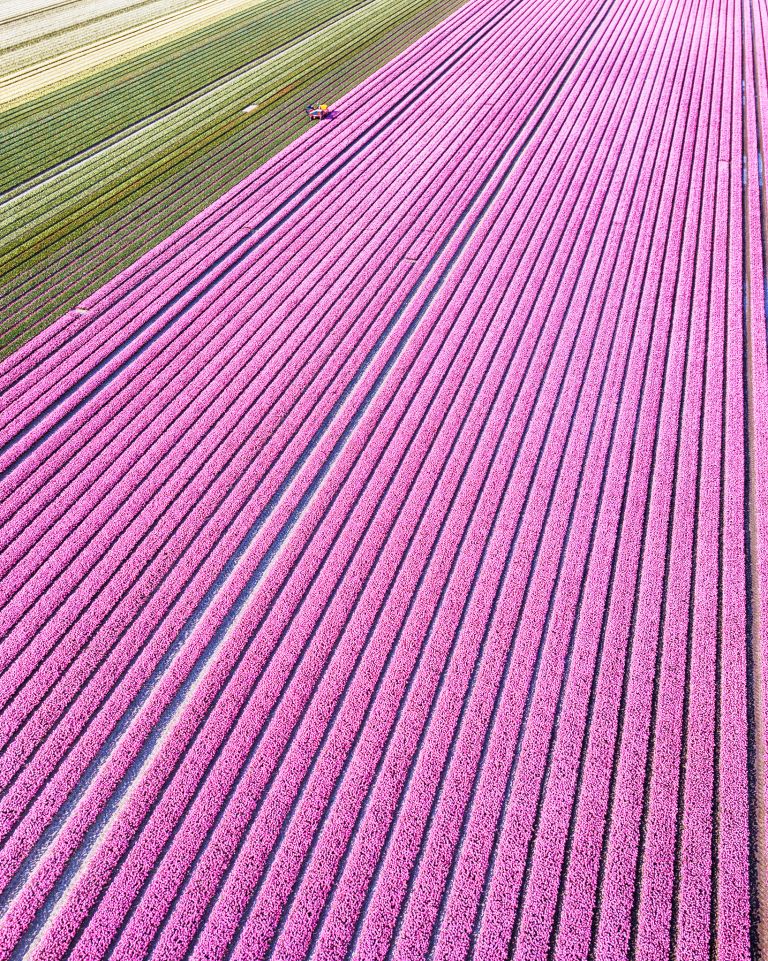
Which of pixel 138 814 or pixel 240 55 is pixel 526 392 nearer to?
pixel 138 814

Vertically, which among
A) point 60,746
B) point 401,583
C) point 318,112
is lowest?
point 60,746

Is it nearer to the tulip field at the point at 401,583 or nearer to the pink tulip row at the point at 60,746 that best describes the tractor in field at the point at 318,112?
the tulip field at the point at 401,583

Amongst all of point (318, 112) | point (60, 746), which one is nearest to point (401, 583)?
point (60, 746)

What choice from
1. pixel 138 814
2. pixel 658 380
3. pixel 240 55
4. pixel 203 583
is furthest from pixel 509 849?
pixel 240 55

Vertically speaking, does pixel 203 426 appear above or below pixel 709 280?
below

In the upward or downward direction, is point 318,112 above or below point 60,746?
above

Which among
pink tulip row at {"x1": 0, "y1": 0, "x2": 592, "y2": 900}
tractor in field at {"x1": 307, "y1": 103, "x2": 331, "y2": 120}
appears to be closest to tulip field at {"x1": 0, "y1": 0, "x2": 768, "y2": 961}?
pink tulip row at {"x1": 0, "y1": 0, "x2": 592, "y2": 900}

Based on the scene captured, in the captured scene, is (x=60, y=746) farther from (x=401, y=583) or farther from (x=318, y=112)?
(x=318, y=112)

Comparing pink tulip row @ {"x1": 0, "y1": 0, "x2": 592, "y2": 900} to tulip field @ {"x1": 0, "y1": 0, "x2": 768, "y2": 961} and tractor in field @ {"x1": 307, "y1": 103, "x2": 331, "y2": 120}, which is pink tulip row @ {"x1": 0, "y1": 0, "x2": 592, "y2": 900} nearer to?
tulip field @ {"x1": 0, "y1": 0, "x2": 768, "y2": 961}
